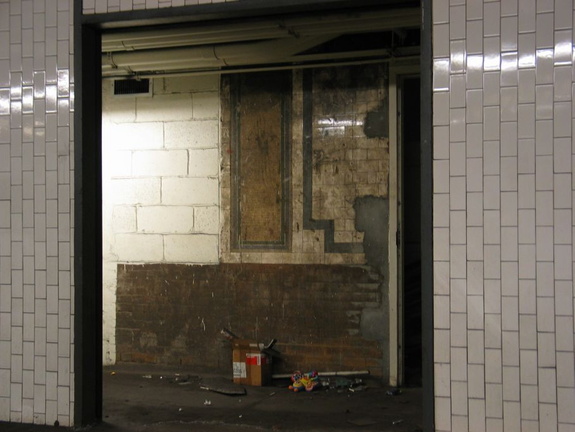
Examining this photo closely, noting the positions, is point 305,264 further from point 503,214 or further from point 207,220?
point 503,214

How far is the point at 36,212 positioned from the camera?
15.2 feet

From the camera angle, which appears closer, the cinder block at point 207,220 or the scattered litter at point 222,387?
the scattered litter at point 222,387

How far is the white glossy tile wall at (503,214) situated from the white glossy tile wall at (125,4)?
1519 mm

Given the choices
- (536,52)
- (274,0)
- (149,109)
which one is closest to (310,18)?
(274,0)

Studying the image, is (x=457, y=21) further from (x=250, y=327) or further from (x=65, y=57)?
(x=250, y=327)

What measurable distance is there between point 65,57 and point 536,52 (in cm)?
289

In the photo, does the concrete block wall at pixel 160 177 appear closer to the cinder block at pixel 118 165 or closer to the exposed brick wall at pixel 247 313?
the cinder block at pixel 118 165

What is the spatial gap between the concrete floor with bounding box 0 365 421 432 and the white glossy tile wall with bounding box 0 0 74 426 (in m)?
0.27

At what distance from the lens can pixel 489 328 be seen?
12.6ft

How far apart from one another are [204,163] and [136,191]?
0.79 meters

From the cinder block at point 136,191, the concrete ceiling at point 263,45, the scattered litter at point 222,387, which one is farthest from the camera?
the cinder block at point 136,191

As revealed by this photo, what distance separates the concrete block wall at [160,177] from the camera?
6840mm

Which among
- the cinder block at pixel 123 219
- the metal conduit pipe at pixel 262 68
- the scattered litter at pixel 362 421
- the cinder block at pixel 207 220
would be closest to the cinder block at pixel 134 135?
the metal conduit pipe at pixel 262 68

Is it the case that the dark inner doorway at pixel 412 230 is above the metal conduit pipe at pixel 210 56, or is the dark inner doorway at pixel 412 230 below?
below
